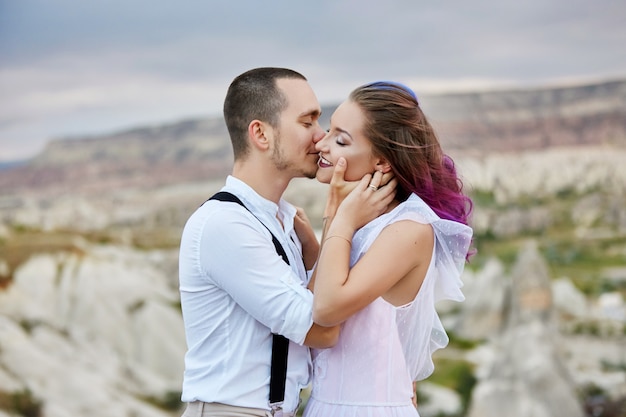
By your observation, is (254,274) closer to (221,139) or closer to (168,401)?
(168,401)

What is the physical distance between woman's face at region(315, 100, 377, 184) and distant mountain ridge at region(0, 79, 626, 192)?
3636cm

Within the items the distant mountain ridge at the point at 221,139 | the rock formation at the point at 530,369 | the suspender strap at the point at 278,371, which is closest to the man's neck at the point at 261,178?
the suspender strap at the point at 278,371

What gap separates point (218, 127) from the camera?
162ft

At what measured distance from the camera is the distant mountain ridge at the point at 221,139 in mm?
45406

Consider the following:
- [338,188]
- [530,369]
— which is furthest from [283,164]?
[530,369]

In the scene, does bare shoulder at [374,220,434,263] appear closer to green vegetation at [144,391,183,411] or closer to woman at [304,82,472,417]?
woman at [304,82,472,417]

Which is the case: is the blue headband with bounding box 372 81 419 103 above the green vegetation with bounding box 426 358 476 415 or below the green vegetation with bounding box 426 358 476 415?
above

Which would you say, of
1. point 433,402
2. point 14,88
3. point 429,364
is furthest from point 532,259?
point 14,88

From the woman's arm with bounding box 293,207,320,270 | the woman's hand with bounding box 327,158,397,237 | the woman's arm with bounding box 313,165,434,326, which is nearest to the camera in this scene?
the woman's arm with bounding box 313,165,434,326

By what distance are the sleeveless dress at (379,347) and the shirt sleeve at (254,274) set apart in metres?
0.20

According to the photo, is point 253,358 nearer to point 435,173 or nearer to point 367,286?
point 367,286

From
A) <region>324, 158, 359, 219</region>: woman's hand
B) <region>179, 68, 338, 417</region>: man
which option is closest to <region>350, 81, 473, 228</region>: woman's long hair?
<region>324, 158, 359, 219</region>: woman's hand

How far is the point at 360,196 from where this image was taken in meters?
2.32

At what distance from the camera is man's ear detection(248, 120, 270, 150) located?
2561mm
